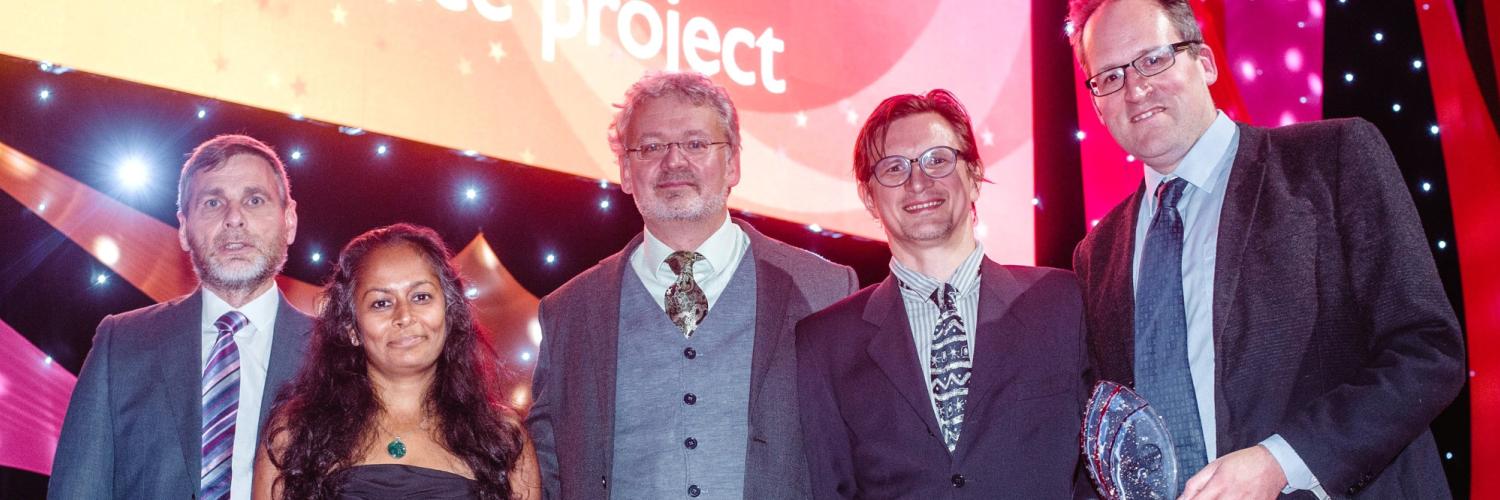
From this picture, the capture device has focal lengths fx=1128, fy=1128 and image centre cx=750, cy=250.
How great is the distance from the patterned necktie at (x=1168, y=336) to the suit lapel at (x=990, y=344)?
0.27 metres

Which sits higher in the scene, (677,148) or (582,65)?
(582,65)

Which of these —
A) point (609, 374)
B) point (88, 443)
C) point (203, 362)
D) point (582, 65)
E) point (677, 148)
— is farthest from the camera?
point (582, 65)

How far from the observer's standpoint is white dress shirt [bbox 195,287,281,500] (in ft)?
7.77

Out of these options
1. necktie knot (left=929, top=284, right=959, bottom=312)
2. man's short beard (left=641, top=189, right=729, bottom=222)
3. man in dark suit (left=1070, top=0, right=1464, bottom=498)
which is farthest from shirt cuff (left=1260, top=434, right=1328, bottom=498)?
man's short beard (left=641, top=189, right=729, bottom=222)

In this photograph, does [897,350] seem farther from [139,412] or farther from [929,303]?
[139,412]

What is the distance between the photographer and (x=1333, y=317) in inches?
69.2

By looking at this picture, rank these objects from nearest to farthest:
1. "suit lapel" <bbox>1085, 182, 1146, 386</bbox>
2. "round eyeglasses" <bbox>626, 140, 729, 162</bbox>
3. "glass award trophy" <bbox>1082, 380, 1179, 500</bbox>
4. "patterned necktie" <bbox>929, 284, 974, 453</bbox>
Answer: "glass award trophy" <bbox>1082, 380, 1179, 500</bbox> → "suit lapel" <bbox>1085, 182, 1146, 386</bbox> → "patterned necktie" <bbox>929, 284, 974, 453</bbox> → "round eyeglasses" <bbox>626, 140, 729, 162</bbox>

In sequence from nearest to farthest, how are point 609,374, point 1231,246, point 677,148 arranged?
point 1231,246
point 609,374
point 677,148

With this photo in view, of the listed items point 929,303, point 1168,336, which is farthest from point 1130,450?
point 929,303

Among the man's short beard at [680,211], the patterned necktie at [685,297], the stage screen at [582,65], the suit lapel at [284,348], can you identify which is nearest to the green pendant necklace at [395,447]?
the suit lapel at [284,348]

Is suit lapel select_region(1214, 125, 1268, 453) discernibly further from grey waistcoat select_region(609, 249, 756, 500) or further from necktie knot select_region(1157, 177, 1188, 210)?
grey waistcoat select_region(609, 249, 756, 500)

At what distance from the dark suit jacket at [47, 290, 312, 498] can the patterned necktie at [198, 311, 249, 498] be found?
2cm

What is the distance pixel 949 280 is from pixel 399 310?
1134 millimetres

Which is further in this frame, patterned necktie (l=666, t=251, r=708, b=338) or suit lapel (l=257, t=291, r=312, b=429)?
patterned necktie (l=666, t=251, r=708, b=338)
